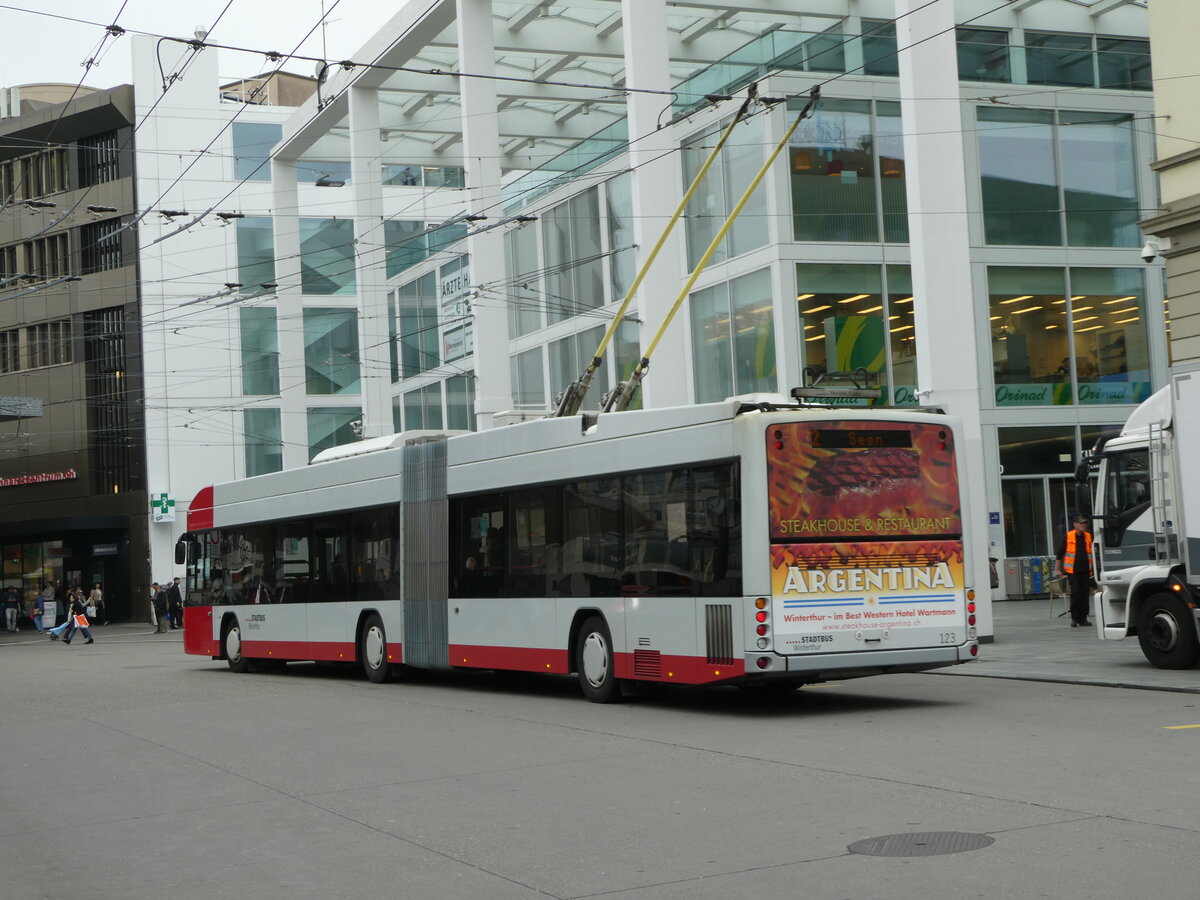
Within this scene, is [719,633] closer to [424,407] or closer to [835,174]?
[835,174]

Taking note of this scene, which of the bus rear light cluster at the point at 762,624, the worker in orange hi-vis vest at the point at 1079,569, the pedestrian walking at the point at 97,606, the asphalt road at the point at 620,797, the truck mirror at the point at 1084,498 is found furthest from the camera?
the pedestrian walking at the point at 97,606

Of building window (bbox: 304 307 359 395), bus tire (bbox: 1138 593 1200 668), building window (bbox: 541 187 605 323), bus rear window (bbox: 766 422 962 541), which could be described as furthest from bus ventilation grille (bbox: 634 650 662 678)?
building window (bbox: 304 307 359 395)

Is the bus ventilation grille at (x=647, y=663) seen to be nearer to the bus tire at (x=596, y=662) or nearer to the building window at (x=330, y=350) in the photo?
the bus tire at (x=596, y=662)

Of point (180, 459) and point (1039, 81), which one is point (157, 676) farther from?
point (180, 459)

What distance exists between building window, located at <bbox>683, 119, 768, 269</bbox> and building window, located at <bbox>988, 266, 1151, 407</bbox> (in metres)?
5.88

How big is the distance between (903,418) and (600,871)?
26.2 ft

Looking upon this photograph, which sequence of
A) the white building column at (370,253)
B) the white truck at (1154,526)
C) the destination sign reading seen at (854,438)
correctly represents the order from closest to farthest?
the destination sign reading seen at (854,438) → the white truck at (1154,526) → the white building column at (370,253)

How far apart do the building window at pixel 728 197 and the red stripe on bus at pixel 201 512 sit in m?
12.9

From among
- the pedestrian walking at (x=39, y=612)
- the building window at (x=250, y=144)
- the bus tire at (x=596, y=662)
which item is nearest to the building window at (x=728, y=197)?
the bus tire at (x=596, y=662)

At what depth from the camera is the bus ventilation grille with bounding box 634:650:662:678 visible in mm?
14336

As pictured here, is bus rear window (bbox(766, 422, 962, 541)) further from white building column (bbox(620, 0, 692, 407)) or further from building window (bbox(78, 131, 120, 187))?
building window (bbox(78, 131, 120, 187))

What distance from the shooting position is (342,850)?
789 centimetres

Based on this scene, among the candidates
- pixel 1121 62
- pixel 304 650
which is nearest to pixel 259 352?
pixel 1121 62

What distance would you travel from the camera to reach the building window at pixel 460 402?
155ft
